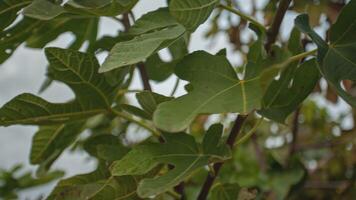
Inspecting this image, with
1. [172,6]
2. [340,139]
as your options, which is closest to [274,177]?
[340,139]

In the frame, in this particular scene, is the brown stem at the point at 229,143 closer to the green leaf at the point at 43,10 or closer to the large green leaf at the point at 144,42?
the large green leaf at the point at 144,42

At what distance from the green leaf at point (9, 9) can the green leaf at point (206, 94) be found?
10.6 inches

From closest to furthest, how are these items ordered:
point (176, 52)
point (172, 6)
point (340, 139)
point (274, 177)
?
1. point (172, 6)
2. point (176, 52)
3. point (274, 177)
4. point (340, 139)

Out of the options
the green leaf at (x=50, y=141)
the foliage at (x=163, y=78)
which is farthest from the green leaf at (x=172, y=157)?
the green leaf at (x=50, y=141)

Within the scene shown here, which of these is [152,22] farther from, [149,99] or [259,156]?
[259,156]

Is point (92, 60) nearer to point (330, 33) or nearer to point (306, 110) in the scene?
point (330, 33)

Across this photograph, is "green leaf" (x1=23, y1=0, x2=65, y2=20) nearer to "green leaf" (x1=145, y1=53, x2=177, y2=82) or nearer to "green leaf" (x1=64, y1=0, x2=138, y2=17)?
"green leaf" (x1=64, y1=0, x2=138, y2=17)

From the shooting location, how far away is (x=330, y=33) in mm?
783

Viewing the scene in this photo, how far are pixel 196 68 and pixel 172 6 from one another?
0.12m

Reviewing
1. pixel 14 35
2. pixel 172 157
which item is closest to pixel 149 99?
pixel 172 157

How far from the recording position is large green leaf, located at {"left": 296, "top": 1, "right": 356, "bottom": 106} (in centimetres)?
74

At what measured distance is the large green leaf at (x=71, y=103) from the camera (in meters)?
0.85

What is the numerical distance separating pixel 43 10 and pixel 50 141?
0.53 m

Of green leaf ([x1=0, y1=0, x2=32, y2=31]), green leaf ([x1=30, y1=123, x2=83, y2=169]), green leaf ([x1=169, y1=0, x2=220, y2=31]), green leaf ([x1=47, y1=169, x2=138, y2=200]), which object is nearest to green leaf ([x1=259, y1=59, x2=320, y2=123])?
green leaf ([x1=169, y1=0, x2=220, y2=31])
